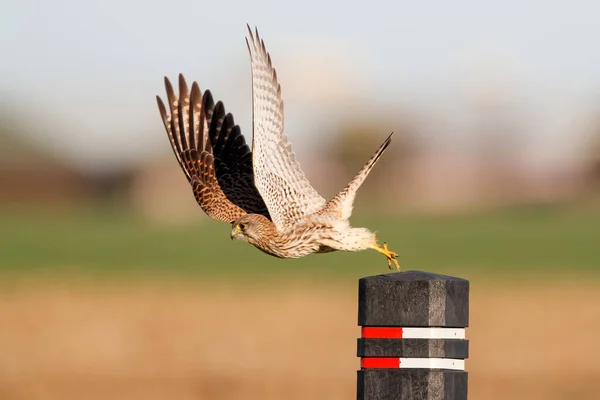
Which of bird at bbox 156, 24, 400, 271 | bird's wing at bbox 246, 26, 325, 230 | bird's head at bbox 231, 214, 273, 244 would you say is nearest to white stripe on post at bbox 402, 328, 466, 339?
bird at bbox 156, 24, 400, 271

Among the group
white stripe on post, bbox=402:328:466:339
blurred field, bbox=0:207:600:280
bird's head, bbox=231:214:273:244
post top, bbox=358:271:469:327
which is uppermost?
blurred field, bbox=0:207:600:280

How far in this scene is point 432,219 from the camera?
53.9m

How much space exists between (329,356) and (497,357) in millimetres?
2556

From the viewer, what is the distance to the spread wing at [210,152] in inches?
586

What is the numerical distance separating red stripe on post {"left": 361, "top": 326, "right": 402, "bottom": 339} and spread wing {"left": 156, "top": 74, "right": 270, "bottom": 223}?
6.39m

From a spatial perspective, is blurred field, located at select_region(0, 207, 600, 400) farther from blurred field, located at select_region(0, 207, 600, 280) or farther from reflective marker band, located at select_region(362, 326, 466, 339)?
reflective marker band, located at select_region(362, 326, 466, 339)

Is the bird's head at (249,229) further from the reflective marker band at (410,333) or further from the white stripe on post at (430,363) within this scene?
the white stripe on post at (430,363)

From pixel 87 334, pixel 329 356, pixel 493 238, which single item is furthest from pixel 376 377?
pixel 493 238

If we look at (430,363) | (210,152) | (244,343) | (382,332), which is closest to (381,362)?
(382,332)

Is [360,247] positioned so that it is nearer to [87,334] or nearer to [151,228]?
[87,334]

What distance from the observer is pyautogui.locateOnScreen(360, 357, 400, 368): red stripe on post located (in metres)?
8.27

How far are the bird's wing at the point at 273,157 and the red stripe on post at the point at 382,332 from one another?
4455 millimetres

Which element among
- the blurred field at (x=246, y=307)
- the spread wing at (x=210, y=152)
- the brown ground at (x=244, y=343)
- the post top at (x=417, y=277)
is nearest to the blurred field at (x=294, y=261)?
the blurred field at (x=246, y=307)

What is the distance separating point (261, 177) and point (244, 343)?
1203 cm
